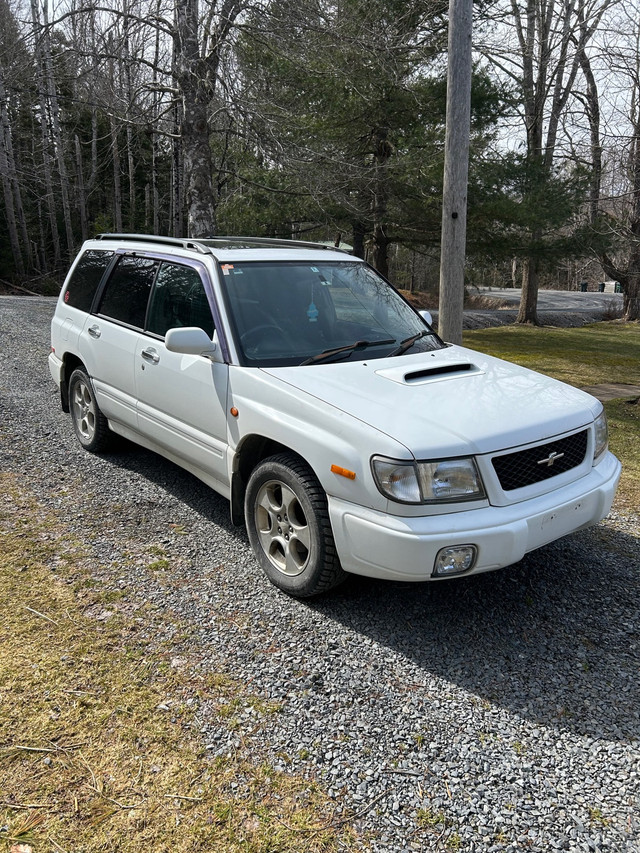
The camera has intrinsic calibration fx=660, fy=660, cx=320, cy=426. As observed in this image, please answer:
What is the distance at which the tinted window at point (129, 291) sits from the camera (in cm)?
488

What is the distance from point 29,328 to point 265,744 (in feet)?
39.3

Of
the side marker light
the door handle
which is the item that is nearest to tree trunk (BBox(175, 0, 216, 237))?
the door handle

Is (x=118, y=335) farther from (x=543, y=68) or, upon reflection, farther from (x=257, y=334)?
(x=543, y=68)

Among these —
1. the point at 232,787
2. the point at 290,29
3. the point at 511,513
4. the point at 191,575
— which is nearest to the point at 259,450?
the point at 191,575

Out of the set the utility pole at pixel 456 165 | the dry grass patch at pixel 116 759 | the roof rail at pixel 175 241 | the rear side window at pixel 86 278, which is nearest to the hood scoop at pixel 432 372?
the roof rail at pixel 175 241

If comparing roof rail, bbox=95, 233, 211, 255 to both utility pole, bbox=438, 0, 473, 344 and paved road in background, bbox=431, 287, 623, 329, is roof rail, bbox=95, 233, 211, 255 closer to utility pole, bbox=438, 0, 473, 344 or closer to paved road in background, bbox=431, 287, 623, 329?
utility pole, bbox=438, 0, 473, 344

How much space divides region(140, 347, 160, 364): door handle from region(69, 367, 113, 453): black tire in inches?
42.0

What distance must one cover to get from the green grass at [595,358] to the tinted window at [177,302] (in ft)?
11.6

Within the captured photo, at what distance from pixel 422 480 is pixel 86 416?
3.84 meters

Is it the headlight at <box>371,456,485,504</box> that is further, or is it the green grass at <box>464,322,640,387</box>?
the green grass at <box>464,322,640,387</box>

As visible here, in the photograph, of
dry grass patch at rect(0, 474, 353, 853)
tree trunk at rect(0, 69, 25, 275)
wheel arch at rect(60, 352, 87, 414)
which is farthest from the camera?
tree trunk at rect(0, 69, 25, 275)

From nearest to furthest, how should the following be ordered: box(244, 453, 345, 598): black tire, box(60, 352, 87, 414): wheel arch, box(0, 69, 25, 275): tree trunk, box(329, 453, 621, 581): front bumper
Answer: box(329, 453, 621, 581): front bumper < box(244, 453, 345, 598): black tire < box(60, 352, 87, 414): wheel arch < box(0, 69, 25, 275): tree trunk

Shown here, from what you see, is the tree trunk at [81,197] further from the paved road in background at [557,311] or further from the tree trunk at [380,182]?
the tree trunk at [380,182]

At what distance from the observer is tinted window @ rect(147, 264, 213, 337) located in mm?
4266
